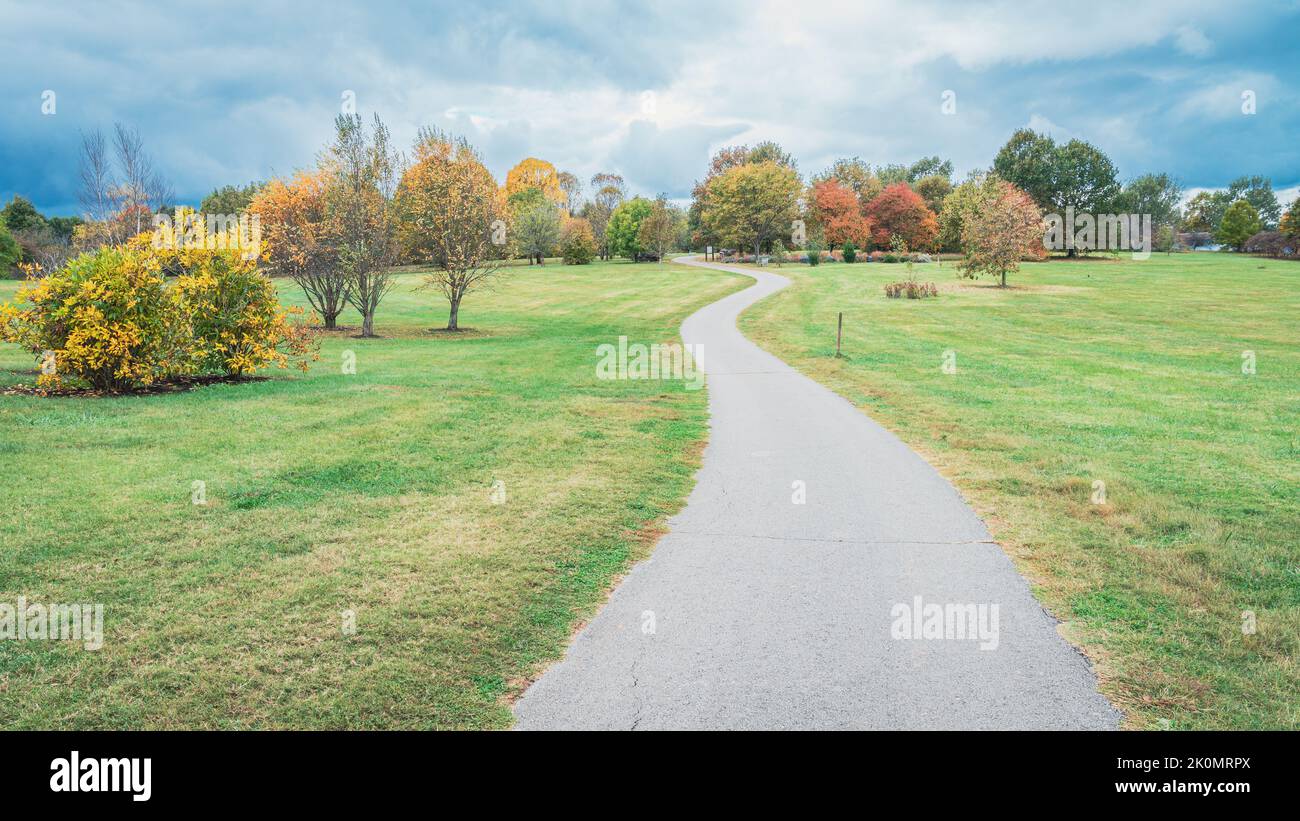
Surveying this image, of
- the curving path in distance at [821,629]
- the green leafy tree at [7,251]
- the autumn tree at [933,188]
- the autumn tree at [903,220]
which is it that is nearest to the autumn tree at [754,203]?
the autumn tree at [903,220]

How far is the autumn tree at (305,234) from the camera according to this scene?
90.4ft

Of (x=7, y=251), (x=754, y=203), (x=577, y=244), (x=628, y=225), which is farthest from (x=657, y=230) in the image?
(x=7, y=251)

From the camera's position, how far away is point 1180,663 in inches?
186

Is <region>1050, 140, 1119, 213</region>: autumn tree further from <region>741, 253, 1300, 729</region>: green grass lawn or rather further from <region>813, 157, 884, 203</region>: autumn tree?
<region>741, 253, 1300, 729</region>: green grass lawn

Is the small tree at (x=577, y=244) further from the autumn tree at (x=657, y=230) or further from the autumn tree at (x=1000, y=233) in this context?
the autumn tree at (x=1000, y=233)

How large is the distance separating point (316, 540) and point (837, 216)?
8377cm

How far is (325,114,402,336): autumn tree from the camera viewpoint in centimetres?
2581

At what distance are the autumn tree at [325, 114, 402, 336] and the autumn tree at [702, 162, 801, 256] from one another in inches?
2216

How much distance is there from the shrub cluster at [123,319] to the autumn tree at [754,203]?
69066 mm

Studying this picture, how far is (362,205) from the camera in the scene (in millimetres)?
25797

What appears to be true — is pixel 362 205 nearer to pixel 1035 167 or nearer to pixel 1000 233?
pixel 1000 233
